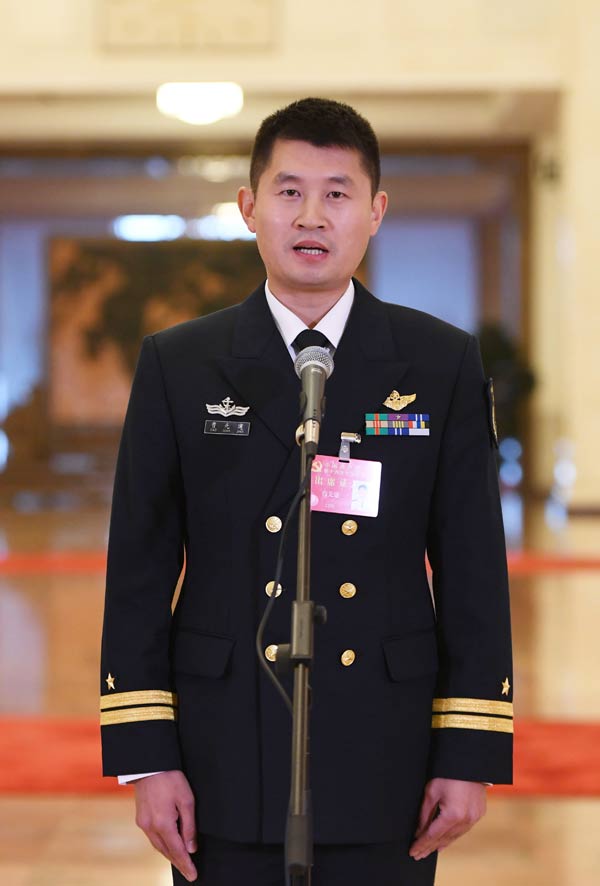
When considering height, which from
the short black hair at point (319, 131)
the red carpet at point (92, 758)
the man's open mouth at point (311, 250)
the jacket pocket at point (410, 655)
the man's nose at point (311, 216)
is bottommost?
the red carpet at point (92, 758)

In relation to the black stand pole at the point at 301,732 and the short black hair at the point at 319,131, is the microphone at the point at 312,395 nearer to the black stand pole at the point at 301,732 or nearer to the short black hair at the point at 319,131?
the black stand pole at the point at 301,732

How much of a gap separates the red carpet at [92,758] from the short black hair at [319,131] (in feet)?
8.75

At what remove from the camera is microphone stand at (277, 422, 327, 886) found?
1382mm

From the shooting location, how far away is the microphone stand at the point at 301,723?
1.38 meters

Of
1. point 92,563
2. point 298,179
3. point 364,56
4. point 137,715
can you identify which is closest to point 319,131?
point 298,179

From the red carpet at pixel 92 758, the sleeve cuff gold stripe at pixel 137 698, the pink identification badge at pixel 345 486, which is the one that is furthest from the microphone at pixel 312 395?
the red carpet at pixel 92 758

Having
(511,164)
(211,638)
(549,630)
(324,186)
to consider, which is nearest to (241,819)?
(211,638)

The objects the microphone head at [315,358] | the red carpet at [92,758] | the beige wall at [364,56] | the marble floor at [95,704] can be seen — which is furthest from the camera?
the beige wall at [364,56]

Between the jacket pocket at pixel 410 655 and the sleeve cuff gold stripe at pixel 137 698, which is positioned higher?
the jacket pocket at pixel 410 655

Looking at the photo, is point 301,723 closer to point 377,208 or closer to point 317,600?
point 317,600

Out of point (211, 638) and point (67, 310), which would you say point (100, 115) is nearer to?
point (67, 310)

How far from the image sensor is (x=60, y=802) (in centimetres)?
393

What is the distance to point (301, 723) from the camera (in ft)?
4.56

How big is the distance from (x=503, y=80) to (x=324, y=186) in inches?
441
